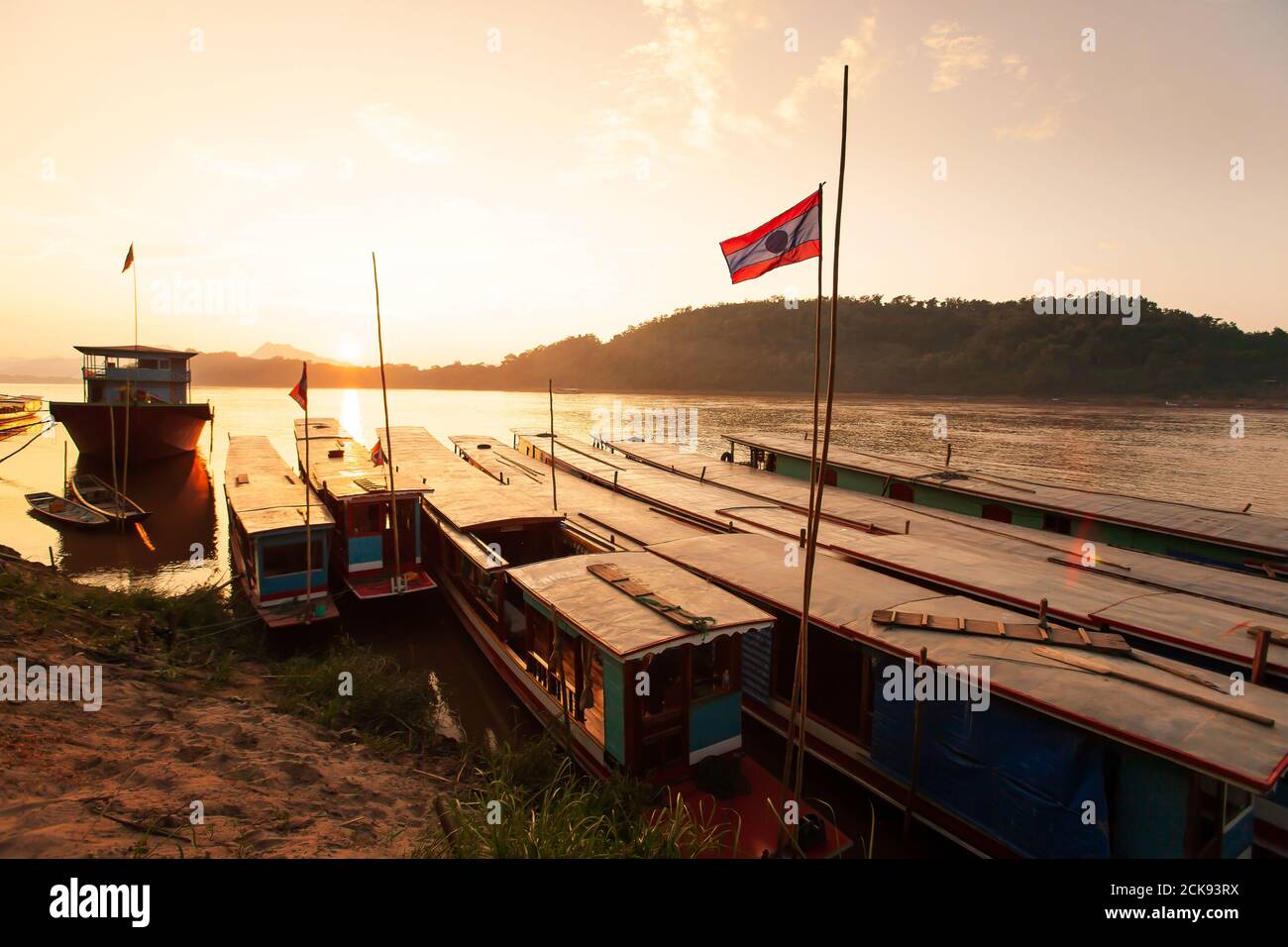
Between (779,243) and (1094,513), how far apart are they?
56.3ft

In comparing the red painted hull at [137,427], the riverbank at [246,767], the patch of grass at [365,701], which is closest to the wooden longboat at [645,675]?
the riverbank at [246,767]

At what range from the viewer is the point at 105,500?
3338cm

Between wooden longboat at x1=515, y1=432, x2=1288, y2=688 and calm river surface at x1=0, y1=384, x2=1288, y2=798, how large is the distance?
9.64m

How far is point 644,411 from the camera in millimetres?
113250

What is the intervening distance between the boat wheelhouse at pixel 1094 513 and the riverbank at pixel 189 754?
19.5 meters

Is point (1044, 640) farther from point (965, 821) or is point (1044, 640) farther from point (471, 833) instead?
point (471, 833)

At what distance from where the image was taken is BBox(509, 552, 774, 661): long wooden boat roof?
9.09 meters

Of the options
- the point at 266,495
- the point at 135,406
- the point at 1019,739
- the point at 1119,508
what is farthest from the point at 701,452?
the point at 1019,739

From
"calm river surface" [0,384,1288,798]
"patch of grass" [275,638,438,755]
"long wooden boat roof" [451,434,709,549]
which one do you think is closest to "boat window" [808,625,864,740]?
"long wooden boat roof" [451,434,709,549]

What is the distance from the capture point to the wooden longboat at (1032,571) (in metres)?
10.5
